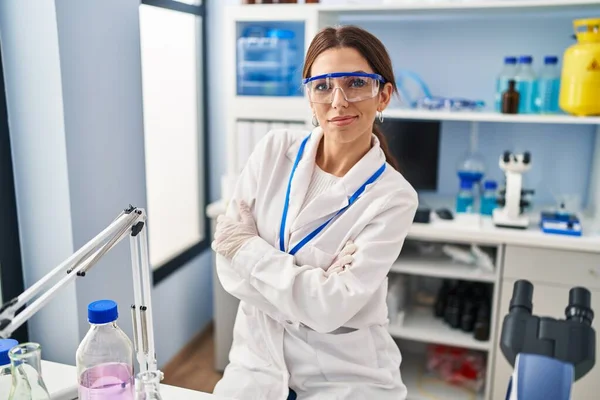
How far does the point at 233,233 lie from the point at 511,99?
1.54 meters

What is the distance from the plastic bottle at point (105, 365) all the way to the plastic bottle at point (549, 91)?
209 centimetres

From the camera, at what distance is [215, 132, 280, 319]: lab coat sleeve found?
1.40 m

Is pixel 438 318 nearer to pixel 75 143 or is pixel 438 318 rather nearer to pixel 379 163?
pixel 379 163

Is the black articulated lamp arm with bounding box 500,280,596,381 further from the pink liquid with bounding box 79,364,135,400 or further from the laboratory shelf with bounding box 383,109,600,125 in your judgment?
the laboratory shelf with bounding box 383,109,600,125

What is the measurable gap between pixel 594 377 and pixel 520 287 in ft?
5.39

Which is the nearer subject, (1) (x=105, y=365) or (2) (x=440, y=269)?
(1) (x=105, y=365)

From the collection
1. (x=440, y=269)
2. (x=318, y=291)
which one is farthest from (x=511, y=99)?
(x=318, y=291)

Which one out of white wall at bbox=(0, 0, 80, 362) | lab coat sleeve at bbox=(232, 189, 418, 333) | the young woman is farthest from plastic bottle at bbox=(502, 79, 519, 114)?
white wall at bbox=(0, 0, 80, 362)

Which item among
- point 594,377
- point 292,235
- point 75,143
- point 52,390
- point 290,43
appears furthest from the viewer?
point 290,43

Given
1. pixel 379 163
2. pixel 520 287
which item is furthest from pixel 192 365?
pixel 520 287

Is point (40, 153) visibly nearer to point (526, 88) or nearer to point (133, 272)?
point (133, 272)

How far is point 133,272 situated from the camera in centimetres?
106

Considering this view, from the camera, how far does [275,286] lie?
133cm

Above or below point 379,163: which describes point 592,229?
below
